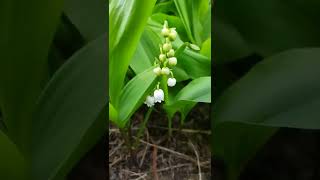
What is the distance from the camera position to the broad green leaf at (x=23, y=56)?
592 mm

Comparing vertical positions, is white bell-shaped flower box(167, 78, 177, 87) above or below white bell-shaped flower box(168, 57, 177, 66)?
below

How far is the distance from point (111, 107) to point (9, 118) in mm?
165

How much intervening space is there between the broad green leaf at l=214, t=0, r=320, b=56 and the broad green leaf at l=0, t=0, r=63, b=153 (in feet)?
0.90

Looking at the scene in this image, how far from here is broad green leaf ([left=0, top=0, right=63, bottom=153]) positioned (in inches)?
23.3

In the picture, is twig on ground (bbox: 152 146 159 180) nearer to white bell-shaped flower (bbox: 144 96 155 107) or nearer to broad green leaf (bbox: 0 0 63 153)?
white bell-shaped flower (bbox: 144 96 155 107)

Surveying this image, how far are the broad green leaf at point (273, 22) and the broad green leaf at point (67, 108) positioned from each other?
0.22 meters

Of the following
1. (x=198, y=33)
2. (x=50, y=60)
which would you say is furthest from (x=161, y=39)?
(x=50, y=60)

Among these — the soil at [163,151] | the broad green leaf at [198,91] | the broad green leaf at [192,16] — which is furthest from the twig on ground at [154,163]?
the broad green leaf at [192,16]

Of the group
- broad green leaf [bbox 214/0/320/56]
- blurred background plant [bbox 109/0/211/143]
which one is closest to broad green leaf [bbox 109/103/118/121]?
blurred background plant [bbox 109/0/211/143]

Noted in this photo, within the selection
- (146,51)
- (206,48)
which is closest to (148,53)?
(146,51)

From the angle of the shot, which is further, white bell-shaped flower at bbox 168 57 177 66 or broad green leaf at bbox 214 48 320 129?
white bell-shaped flower at bbox 168 57 177 66

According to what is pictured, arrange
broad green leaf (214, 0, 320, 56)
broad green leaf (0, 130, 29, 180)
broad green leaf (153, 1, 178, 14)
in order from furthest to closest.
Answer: broad green leaf (153, 1, 178, 14) → broad green leaf (214, 0, 320, 56) → broad green leaf (0, 130, 29, 180)

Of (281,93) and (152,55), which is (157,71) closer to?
(152,55)

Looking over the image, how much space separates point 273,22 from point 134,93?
256 millimetres
